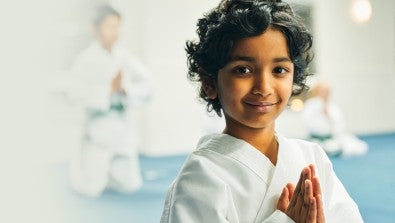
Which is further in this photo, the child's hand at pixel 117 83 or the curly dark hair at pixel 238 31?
the child's hand at pixel 117 83

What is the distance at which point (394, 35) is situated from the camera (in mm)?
6848

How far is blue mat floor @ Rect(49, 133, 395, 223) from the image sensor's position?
2904 millimetres

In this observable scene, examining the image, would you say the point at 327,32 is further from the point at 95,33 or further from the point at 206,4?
the point at 95,33

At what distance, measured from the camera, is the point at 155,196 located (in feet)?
11.5

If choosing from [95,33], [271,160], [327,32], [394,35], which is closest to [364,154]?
[327,32]

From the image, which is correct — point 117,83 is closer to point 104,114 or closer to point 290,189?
point 104,114

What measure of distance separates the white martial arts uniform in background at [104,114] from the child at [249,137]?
210 centimetres

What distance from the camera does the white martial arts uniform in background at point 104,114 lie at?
9.52ft

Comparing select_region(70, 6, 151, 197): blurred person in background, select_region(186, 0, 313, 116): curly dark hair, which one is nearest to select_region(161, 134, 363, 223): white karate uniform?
select_region(186, 0, 313, 116): curly dark hair

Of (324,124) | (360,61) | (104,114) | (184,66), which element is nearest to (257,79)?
(104,114)

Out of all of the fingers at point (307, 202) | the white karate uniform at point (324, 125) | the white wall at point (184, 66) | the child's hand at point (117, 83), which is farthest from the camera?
the white wall at point (184, 66)

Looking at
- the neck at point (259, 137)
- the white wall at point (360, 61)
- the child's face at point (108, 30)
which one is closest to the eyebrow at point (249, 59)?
the neck at point (259, 137)

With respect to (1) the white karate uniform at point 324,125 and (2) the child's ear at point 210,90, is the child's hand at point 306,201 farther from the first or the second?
(1) the white karate uniform at point 324,125

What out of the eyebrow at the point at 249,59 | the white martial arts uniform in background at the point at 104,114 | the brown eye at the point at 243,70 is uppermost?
the eyebrow at the point at 249,59
